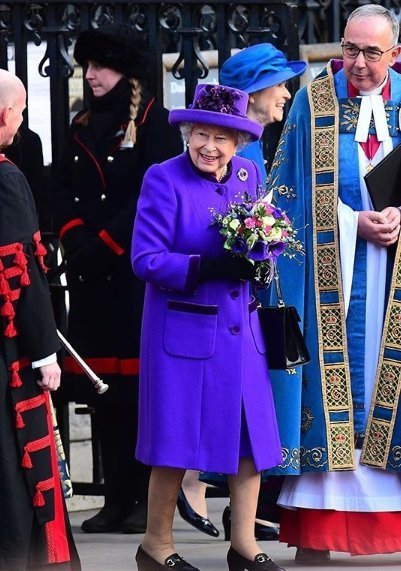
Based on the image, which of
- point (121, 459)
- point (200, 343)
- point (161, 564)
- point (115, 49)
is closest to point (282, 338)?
point (200, 343)

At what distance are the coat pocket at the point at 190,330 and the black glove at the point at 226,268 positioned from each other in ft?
0.43

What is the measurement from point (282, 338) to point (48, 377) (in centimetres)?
95

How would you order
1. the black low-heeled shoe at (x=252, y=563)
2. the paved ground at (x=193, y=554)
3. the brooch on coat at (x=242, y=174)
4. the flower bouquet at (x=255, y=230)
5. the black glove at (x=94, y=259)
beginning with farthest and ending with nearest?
the black glove at (x=94, y=259) → the paved ground at (x=193, y=554) → the brooch on coat at (x=242, y=174) → the black low-heeled shoe at (x=252, y=563) → the flower bouquet at (x=255, y=230)

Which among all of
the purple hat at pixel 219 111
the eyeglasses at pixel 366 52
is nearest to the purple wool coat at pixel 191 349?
the purple hat at pixel 219 111

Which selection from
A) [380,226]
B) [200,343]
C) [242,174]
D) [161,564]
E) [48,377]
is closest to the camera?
[48,377]

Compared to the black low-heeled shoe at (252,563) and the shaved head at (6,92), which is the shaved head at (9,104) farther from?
the black low-heeled shoe at (252,563)

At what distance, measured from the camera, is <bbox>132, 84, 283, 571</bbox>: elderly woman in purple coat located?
645 cm

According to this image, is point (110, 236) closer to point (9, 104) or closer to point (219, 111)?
point (219, 111)

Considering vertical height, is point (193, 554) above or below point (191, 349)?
below

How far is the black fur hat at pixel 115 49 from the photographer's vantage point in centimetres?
805

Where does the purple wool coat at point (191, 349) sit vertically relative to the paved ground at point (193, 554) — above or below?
above

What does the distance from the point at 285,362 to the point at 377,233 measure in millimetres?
737

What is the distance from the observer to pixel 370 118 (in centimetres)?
714

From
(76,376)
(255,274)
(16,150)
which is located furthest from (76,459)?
(255,274)
